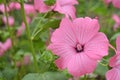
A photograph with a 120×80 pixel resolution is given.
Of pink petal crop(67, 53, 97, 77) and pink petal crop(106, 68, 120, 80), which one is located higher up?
pink petal crop(67, 53, 97, 77)

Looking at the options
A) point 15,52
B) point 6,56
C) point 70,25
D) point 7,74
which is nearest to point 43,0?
point 70,25

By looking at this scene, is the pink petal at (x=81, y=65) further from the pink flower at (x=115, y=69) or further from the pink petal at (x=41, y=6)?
the pink petal at (x=41, y=6)

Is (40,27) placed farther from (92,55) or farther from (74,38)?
(92,55)

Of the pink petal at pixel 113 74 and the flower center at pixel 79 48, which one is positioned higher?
the flower center at pixel 79 48

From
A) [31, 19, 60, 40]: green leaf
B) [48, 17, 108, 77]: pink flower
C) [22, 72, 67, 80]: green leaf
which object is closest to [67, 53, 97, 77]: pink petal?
[48, 17, 108, 77]: pink flower

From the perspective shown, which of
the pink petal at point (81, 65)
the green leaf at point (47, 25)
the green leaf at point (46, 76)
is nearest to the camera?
the pink petal at point (81, 65)

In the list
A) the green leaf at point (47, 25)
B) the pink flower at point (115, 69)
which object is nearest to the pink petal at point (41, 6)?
the green leaf at point (47, 25)

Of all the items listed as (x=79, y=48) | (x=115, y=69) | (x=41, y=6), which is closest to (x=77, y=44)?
(x=79, y=48)

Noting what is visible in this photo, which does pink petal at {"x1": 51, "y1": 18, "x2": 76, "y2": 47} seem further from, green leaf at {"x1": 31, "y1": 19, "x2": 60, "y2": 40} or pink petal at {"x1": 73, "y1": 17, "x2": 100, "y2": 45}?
green leaf at {"x1": 31, "y1": 19, "x2": 60, "y2": 40}
